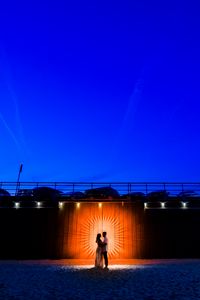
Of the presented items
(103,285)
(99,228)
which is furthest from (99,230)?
(103,285)

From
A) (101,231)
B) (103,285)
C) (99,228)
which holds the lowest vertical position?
(103,285)

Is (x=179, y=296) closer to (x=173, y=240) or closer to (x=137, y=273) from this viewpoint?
(x=137, y=273)

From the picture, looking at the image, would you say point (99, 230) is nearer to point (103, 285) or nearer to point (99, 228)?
point (99, 228)

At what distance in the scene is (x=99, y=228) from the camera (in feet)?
67.4

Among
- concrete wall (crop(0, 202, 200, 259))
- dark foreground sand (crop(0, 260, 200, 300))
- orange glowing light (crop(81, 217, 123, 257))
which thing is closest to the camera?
dark foreground sand (crop(0, 260, 200, 300))

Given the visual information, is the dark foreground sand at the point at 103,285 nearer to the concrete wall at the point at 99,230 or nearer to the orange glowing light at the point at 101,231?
the orange glowing light at the point at 101,231

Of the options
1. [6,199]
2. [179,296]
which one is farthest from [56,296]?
[6,199]

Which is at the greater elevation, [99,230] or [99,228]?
[99,228]

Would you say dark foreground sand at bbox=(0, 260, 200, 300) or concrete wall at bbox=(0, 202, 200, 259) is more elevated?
concrete wall at bbox=(0, 202, 200, 259)

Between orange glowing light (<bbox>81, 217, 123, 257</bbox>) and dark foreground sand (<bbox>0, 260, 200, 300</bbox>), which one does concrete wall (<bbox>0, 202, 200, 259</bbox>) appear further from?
dark foreground sand (<bbox>0, 260, 200, 300</bbox>)

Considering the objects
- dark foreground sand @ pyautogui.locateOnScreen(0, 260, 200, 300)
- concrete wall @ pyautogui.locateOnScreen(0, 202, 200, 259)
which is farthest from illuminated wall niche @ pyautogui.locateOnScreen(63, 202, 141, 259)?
dark foreground sand @ pyautogui.locateOnScreen(0, 260, 200, 300)

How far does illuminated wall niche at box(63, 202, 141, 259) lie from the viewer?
66.3ft

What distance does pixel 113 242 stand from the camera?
20.2 m

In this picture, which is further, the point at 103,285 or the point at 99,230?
the point at 99,230
